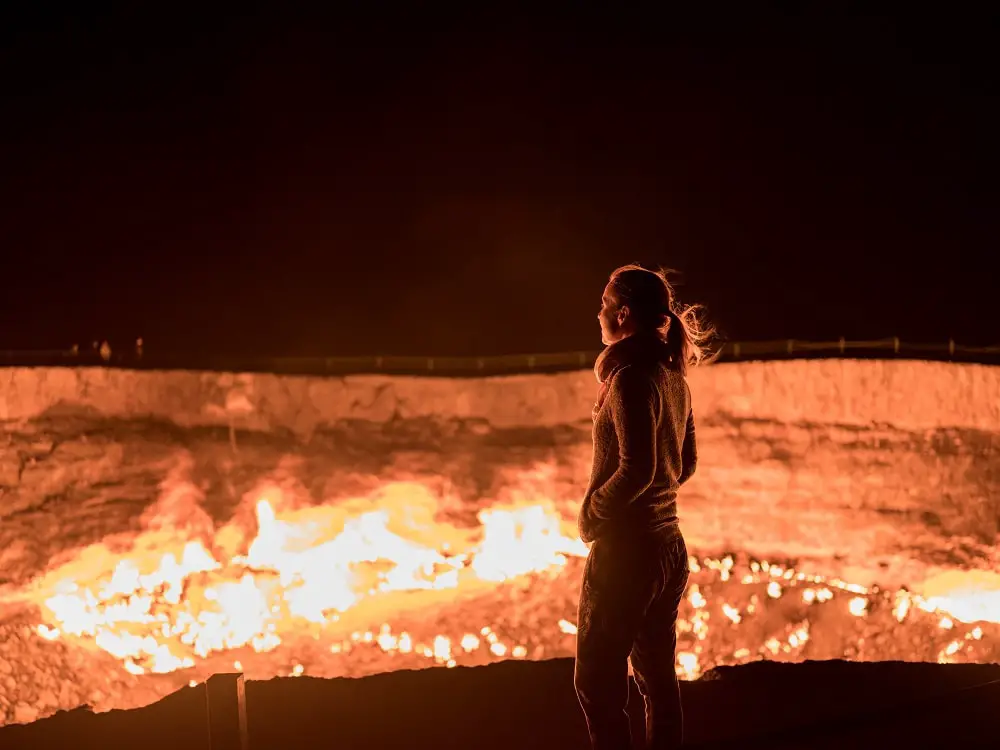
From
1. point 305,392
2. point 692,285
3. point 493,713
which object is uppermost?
point 692,285

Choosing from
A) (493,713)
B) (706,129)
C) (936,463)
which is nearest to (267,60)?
(706,129)

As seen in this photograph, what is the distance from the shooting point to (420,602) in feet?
14.9

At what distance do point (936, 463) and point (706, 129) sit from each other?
2286mm

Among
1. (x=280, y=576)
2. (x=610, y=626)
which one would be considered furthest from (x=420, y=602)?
(x=610, y=626)

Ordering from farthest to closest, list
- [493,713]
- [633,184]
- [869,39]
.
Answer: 1. [869,39]
2. [633,184]
3. [493,713]

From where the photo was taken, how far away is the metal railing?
4188 mm

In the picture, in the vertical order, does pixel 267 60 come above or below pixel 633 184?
above

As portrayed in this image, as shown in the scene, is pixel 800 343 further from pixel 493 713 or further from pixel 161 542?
pixel 161 542

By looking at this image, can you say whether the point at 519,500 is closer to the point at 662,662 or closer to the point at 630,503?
the point at 662,662

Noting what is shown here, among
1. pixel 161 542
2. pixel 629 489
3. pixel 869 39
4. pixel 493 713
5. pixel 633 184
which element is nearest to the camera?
pixel 629 489

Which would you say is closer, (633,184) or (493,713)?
(493,713)

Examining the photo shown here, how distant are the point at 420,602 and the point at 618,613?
8.69 feet

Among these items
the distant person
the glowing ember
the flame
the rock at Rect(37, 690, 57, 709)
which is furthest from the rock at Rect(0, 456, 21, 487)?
the distant person

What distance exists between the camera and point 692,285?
4.54m
